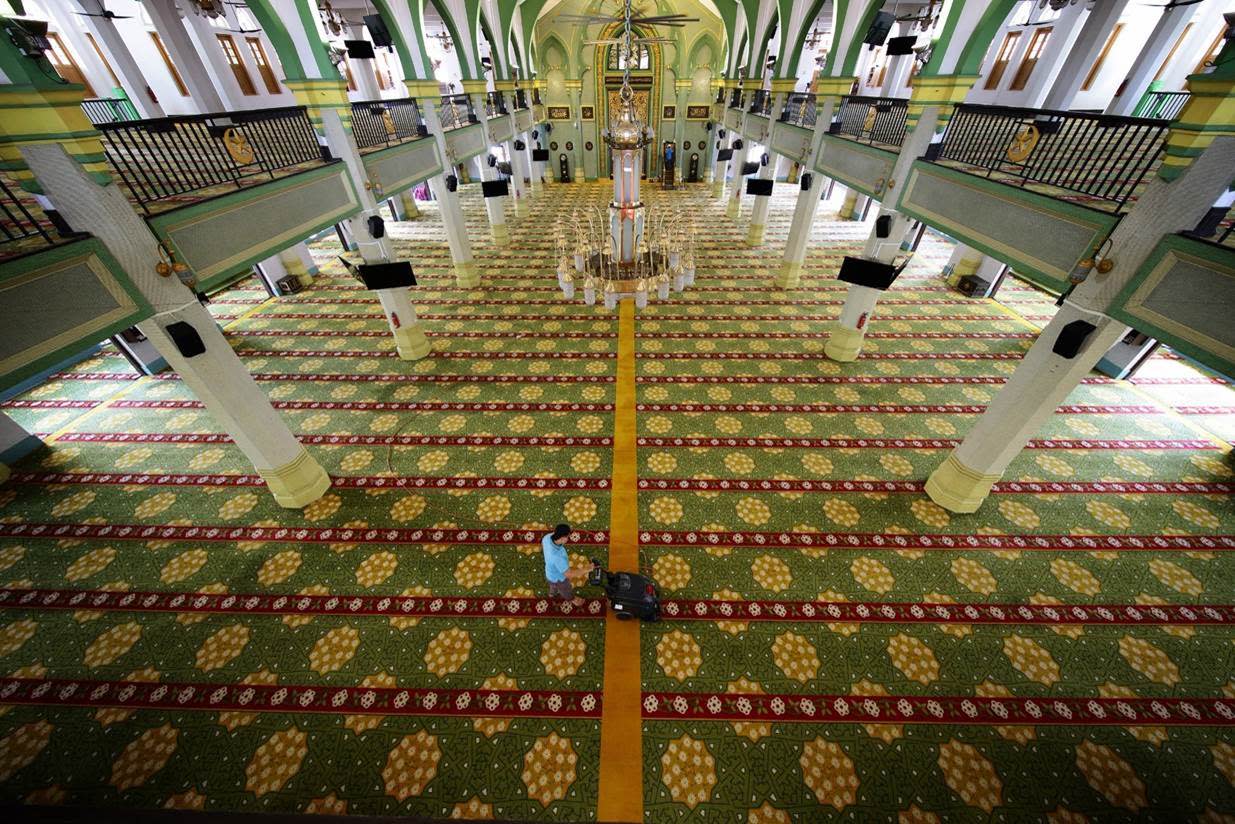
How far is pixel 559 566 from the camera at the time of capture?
3289 millimetres

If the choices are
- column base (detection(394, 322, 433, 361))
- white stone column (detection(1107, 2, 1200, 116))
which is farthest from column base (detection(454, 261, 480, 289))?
white stone column (detection(1107, 2, 1200, 116))

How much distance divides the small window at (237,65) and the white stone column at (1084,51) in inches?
589

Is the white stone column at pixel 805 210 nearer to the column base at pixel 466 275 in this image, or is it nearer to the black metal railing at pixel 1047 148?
the black metal railing at pixel 1047 148

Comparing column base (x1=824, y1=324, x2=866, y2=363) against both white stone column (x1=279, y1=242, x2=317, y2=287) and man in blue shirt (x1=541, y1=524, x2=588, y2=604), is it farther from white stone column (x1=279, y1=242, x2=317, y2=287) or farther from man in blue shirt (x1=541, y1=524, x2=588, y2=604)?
white stone column (x1=279, y1=242, x2=317, y2=287)

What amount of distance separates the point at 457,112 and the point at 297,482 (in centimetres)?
814

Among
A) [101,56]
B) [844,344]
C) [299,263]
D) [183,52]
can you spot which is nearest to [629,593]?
[844,344]

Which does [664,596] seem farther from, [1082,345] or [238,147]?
[238,147]

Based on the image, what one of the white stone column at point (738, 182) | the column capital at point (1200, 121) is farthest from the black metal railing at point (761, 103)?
the column capital at point (1200, 121)

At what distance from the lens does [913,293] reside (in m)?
8.55

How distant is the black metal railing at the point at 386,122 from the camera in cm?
565

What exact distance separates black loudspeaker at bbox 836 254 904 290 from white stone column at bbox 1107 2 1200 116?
554 centimetres

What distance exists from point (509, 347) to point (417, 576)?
3.96 meters

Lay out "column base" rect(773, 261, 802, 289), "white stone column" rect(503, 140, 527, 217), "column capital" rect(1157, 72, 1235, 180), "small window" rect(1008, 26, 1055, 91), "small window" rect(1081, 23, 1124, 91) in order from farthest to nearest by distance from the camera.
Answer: "white stone column" rect(503, 140, 527, 217) → "column base" rect(773, 261, 802, 289) → "small window" rect(1008, 26, 1055, 91) → "small window" rect(1081, 23, 1124, 91) → "column capital" rect(1157, 72, 1235, 180)

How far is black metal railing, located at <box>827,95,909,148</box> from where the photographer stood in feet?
18.6
